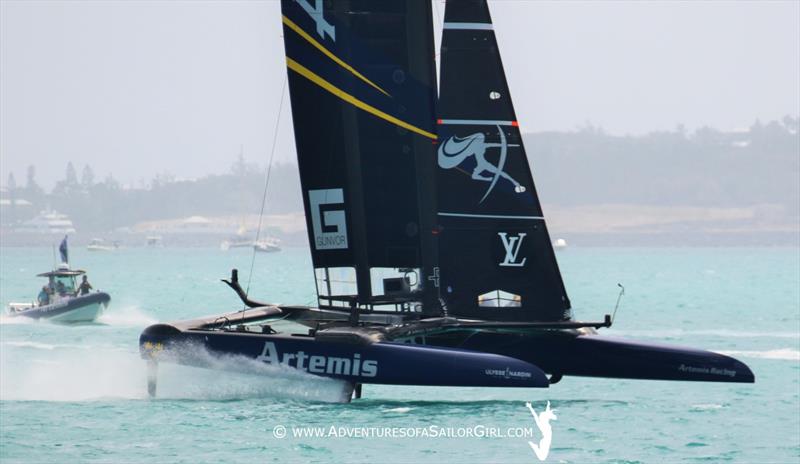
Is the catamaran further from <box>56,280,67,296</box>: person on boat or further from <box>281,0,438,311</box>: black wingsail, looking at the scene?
<box>56,280,67,296</box>: person on boat

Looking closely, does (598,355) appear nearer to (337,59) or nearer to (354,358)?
(354,358)

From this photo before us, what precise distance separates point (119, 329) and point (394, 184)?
74.9 feet

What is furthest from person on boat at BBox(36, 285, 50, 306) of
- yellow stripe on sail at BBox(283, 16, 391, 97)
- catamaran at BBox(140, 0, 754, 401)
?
yellow stripe on sail at BBox(283, 16, 391, 97)

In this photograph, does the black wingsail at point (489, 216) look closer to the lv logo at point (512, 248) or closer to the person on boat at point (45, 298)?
the lv logo at point (512, 248)

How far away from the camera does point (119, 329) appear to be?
41.4m

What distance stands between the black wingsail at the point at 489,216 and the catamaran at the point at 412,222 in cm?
2

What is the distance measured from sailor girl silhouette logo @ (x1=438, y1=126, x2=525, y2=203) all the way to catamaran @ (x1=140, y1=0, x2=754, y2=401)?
0.8 inches

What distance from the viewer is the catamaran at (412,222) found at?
1978 centimetres

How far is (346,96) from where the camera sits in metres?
20.1

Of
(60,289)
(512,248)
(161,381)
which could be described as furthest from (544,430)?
(60,289)

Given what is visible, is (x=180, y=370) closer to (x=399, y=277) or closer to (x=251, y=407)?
(x=251, y=407)

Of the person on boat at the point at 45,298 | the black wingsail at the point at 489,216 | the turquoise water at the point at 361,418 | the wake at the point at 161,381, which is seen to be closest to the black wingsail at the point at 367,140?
the black wingsail at the point at 489,216

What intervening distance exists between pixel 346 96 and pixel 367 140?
2.21 ft

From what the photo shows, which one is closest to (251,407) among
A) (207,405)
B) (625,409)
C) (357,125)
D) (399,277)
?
(207,405)
